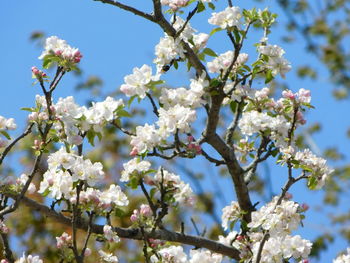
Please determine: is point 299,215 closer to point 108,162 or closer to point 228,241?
point 228,241

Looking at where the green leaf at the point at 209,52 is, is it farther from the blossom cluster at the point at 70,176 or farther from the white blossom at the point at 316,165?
the blossom cluster at the point at 70,176

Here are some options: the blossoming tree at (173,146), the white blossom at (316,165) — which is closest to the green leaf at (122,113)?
the blossoming tree at (173,146)

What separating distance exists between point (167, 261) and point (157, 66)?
3.38 feet

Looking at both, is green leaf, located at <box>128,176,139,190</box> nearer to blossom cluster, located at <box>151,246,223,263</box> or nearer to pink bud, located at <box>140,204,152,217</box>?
pink bud, located at <box>140,204,152,217</box>

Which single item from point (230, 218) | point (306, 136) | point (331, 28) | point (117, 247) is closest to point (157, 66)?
point (230, 218)

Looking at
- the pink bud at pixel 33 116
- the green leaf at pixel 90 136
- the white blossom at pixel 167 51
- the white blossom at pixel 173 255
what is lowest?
the white blossom at pixel 173 255

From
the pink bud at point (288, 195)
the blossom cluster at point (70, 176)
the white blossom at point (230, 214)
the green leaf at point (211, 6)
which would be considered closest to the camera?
the blossom cluster at point (70, 176)

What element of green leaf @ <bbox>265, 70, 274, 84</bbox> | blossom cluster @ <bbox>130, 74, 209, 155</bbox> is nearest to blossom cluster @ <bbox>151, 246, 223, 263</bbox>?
blossom cluster @ <bbox>130, 74, 209, 155</bbox>

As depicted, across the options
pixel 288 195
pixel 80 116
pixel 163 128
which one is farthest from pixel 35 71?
pixel 288 195

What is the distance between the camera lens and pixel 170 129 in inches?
110

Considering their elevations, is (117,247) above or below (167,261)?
above

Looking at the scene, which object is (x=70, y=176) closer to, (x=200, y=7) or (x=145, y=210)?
(x=145, y=210)

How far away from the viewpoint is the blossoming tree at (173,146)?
107 inches

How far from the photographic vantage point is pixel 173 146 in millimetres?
2961
